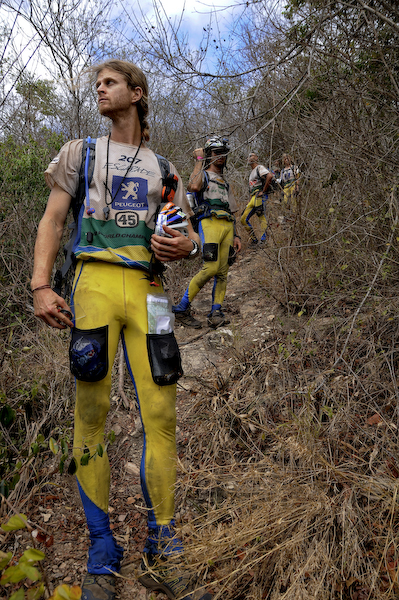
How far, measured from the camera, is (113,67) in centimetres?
210

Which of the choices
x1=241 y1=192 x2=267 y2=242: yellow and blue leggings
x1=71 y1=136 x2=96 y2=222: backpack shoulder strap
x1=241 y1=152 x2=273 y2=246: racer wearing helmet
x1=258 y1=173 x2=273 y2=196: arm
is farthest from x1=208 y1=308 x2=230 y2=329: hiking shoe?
x1=71 y1=136 x2=96 y2=222: backpack shoulder strap

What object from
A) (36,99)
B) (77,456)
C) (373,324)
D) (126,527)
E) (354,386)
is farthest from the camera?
(36,99)

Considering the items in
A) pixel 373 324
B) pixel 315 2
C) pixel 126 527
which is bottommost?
pixel 126 527

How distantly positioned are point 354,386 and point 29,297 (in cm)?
381

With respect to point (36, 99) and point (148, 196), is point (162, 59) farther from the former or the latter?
point (36, 99)

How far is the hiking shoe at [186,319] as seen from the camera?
17.0ft

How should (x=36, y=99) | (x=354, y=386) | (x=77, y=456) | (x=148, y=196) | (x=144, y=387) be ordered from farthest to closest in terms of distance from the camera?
1. (x=36, y=99)
2. (x=354, y=386)
3. (x=148, y=196)
4. (x=144, y=387)
5. (x=77, y=456)

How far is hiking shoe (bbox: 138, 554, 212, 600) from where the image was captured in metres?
1.73

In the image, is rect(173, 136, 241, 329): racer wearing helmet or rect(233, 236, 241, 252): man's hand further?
rect(233, 236, 241, 252): man's hand

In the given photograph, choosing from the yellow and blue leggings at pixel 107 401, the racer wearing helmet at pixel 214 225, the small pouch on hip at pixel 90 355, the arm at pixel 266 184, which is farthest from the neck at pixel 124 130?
the arm at pixel 266 184

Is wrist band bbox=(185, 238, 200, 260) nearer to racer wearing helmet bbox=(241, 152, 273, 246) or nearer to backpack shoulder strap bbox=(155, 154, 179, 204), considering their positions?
backpack shoulder strap bbox=(155, 154, 179, 204)

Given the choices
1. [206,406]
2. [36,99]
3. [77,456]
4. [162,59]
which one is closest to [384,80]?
[162,59]

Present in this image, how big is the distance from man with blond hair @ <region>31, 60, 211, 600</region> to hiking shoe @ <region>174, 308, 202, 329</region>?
3.11 m

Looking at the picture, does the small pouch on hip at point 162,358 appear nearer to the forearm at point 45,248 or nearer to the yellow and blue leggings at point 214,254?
the forearm at point 45,248
